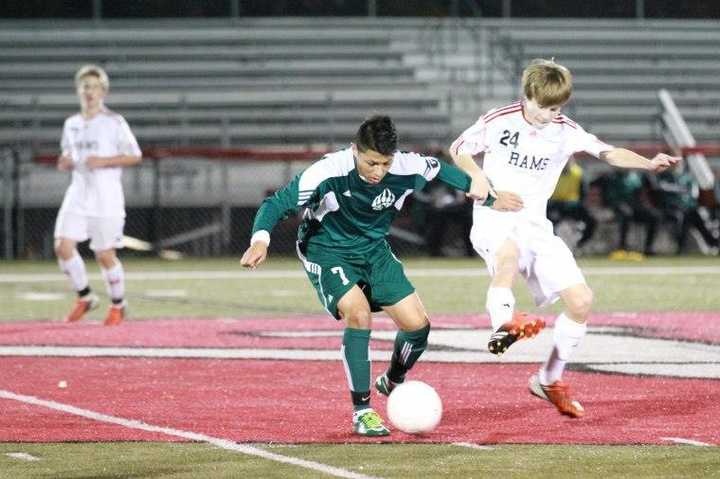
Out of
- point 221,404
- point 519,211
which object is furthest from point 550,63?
point 221,404

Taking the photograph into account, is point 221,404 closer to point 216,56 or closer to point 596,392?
point 596,392

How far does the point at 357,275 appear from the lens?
26.9 feet

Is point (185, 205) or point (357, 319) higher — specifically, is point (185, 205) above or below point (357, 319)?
below

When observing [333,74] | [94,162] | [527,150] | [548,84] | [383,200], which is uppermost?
[548,84]

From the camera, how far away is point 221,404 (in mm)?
8938

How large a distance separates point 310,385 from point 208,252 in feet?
55.2

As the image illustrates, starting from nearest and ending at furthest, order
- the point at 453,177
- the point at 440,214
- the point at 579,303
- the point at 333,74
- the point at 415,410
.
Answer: the point at 415,410 < the point at 453,177 < the point at 579,303 < the point at 440,214 < the point at 333,74

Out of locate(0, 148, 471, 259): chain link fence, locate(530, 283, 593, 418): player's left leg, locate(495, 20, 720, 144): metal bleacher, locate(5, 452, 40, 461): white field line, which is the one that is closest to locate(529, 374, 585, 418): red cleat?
locate(530, 283, 593, 418): player's left leg

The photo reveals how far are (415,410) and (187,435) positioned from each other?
114cm

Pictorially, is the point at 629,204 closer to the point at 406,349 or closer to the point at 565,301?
the point at 565,301

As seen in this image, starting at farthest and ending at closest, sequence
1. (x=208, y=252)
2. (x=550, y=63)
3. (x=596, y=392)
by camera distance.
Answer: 1. (x=208, y=252)
2. (x=596, y=392)
3. (x=550, y=63)

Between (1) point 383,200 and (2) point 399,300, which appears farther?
(2) point 399,300

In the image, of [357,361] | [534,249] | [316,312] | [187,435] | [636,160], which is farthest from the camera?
[316,312]

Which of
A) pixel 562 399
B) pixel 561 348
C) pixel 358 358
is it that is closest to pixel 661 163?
pixel 561 348
